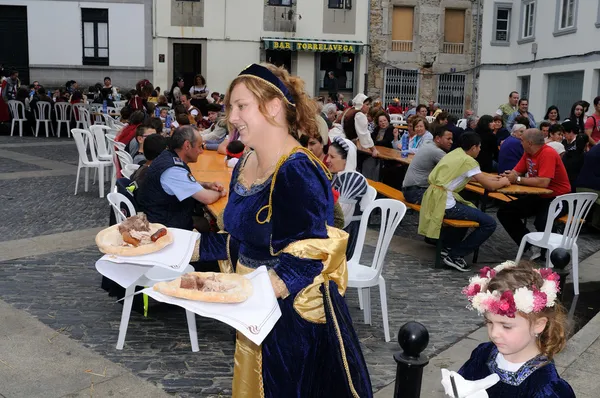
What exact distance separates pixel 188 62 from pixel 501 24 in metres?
12.9

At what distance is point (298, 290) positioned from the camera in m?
2.50

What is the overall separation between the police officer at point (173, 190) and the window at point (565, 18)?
19.3 metres

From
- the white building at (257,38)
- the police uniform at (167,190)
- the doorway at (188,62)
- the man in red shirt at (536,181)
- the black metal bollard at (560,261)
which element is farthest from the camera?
the doorway at (188,62)

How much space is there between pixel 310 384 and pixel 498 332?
772mm

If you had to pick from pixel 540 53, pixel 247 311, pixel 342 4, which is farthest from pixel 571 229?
pixel 342 4

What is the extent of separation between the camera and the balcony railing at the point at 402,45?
93.1 ft

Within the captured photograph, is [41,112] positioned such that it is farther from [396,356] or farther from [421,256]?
[396,356]

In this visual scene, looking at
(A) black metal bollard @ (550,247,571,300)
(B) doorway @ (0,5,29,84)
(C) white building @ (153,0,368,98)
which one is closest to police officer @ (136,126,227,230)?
(A) black metal bollard @ (550,247,571,300)

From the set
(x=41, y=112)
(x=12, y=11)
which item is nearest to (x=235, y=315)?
(x=41, y=112)

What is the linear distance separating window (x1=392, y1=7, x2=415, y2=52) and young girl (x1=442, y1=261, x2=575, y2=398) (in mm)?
27168

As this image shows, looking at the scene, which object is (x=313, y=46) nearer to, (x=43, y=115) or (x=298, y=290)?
(x=43, y=115)

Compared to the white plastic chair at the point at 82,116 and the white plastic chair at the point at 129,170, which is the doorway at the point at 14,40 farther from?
the white plastic chair at the point at 129,170

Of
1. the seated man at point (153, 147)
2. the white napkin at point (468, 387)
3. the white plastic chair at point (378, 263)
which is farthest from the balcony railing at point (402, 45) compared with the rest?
the white napkin at point (468, 387)

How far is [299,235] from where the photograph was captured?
8.07 feet
